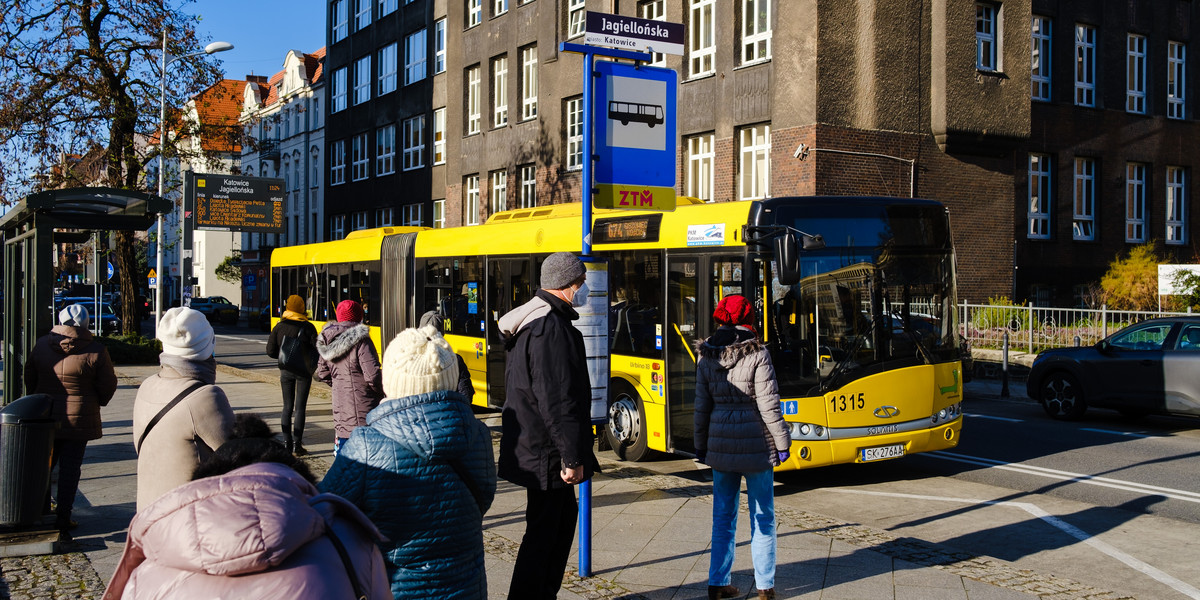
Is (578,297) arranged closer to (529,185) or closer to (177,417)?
(177,417)

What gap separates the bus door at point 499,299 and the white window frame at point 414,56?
1192 inches

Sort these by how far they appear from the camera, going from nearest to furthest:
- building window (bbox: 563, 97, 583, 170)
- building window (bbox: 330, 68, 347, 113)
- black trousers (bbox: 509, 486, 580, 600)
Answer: black trousers (bbox: 509, 486, 580, 600) < building window (bbox: 563, 97, 583, 170) < building window (bbox: 330, 68, 347, 113)

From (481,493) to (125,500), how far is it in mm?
6256

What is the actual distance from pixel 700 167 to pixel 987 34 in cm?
787

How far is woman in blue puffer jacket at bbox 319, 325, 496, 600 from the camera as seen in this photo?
10.4 ft

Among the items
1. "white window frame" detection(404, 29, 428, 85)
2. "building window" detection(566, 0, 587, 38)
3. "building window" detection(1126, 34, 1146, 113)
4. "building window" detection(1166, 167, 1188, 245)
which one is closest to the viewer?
"building window" detection(566, 0, 587, 38)

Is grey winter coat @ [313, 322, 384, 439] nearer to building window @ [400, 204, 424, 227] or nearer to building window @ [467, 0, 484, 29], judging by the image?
building window @ [467, 0, 484, 29]

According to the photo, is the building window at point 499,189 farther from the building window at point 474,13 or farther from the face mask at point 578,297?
the face mask at point 578,297

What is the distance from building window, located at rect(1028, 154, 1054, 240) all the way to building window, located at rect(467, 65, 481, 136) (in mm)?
18666

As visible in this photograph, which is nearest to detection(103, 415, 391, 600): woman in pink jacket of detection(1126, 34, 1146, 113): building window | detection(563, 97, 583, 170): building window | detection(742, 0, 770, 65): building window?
detection(742, 0, 770, 65): building window

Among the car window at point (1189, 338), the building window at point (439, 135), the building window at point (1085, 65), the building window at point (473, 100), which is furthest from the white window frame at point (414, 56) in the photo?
the car window at point (1189, 338)

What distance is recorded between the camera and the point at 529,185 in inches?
1318

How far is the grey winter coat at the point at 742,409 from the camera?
5.69 m

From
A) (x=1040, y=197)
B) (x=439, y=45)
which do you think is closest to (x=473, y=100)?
(x=439, y=45)
